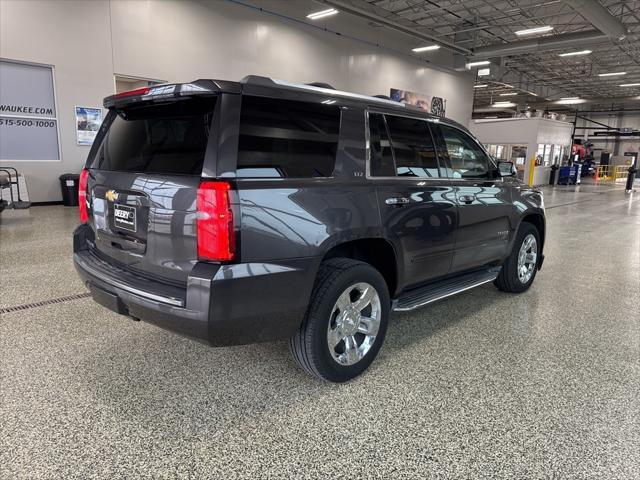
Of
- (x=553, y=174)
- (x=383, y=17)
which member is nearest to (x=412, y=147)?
(x=383, y=17)

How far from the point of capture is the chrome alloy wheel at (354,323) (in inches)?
96.6

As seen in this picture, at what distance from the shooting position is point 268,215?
2.01 m

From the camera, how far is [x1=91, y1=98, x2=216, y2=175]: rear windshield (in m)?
2.07

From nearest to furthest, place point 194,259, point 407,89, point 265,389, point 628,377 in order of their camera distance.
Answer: point 194,259, point 265,389, point 628,377, point 407,89

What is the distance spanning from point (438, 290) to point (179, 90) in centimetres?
218

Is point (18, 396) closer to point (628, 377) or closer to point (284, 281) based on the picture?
point (284, 281)

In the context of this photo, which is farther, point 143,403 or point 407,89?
point 407,89

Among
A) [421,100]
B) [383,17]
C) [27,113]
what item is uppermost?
[383,17]

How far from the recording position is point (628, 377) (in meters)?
2.70

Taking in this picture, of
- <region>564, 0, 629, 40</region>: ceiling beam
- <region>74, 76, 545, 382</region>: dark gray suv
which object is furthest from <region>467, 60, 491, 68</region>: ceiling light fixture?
<region>74, 76, 545, 382</region>: dark gray suv

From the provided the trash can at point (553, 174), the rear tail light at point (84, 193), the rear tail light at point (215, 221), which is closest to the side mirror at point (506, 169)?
the rear tail light at point (215, 221)

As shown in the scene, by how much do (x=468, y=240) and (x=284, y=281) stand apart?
1.83 m

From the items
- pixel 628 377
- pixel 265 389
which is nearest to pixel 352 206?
pixel 265 389

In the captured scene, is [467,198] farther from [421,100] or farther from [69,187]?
[421,100]
